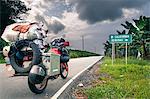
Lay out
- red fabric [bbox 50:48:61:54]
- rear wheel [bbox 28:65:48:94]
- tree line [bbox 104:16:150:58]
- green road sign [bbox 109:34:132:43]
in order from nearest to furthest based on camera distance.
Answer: rear wheel [bbox 28:65:48:94]
red fabric [bbox 50:48:61:54]
green road sign [bbox 109:34:132:43]
tree line [bbox 104:16:150:58]

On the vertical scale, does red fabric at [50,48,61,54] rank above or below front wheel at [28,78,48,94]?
above

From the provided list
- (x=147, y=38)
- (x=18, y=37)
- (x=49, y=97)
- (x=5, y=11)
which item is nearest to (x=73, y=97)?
(x=49, y=97)

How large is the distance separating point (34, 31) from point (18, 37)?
0.34m

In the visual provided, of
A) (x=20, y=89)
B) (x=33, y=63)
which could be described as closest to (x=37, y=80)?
(x=33, y=63)

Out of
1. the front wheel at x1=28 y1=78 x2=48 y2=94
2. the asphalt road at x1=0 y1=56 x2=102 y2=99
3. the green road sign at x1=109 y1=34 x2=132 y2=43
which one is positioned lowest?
the asphalt road at x1=0 y1=56 x2=102 y2=99

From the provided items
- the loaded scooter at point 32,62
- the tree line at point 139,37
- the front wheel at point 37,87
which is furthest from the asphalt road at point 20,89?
the tree line at point 139,37

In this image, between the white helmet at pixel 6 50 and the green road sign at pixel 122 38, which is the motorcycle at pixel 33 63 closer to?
the white helmet at pixel 6 50

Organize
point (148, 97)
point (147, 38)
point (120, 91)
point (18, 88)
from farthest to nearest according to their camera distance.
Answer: point (147, 38) < point (18, 88) < point (120, 91) < point (148, 97)

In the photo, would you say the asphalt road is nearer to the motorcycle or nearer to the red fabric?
the motorcycle

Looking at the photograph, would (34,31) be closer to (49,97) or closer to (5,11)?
(49,97)

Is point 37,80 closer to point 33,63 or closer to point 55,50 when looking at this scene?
point 33,63

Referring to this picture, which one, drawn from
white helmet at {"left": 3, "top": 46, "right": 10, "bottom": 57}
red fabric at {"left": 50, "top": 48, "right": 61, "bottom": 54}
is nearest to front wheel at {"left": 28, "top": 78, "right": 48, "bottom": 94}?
white helmet at {"left": 3, "top": 46, "right": 10, "bottom": 57}

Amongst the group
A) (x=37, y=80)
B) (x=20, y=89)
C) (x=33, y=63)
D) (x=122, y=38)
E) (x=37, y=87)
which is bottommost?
(x=20, y=89)

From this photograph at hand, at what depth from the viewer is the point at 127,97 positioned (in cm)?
764
